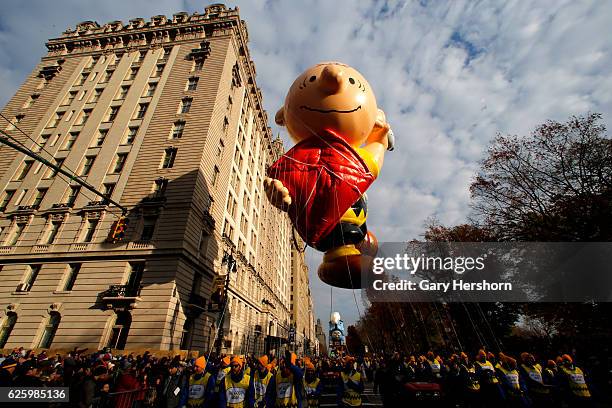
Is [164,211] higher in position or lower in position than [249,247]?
lower

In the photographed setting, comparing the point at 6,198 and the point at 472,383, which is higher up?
the point at 6,198

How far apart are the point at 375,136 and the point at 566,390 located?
26.5 ft

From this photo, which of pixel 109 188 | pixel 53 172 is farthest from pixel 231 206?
pixel 53 172

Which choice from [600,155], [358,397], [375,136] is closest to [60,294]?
[358,397]

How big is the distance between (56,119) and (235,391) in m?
31.8

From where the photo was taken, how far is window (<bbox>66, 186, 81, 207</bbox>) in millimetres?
20753

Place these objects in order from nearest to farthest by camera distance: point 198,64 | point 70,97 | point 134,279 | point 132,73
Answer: point 134,279 < point 198,64 < point 70,97 < point 132,73

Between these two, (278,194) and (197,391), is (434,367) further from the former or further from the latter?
(278,194)

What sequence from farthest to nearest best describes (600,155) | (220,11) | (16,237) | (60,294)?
(220,11) < (16,237) < (60,294) < (600,155)

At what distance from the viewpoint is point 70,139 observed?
957 inches

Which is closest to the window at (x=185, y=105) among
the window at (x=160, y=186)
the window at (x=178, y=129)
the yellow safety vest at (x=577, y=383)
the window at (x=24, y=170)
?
the window at (x=178, y=129)

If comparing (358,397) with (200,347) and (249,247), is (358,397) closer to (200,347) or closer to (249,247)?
(200,347)

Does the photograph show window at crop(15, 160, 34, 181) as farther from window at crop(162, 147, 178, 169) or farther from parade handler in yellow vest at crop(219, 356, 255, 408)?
parade handler in yellow vest at crop(219, 356, 255, 408)

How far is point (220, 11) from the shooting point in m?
29.4
